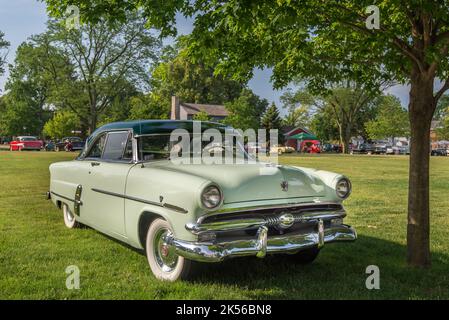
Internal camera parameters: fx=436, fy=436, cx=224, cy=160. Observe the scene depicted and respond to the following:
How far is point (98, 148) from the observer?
19.7 feet

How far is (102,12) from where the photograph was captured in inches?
179

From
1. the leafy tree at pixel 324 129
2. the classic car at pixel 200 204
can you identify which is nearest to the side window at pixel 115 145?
the classic car at pixel 200 204

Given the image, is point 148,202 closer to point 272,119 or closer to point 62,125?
point 62,125

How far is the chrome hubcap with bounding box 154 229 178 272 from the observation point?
4367mm

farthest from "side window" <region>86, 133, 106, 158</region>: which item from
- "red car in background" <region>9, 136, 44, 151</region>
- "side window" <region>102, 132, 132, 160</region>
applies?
"red car in background" <region>9, 136, 44, 151</region>

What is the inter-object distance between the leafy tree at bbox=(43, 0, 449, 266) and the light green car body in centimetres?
116

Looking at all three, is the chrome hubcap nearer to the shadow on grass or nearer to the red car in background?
the shadow on grass

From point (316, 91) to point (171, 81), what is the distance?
65.1 metres

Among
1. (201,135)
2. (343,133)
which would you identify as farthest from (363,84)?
(343,133)

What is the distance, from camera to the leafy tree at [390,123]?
246ft

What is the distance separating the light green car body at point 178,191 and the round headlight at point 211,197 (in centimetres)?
4

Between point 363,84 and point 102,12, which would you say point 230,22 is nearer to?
point 102,12

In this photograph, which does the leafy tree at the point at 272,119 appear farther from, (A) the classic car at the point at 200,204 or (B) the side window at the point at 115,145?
(A) the classic car at the point at 200,204
